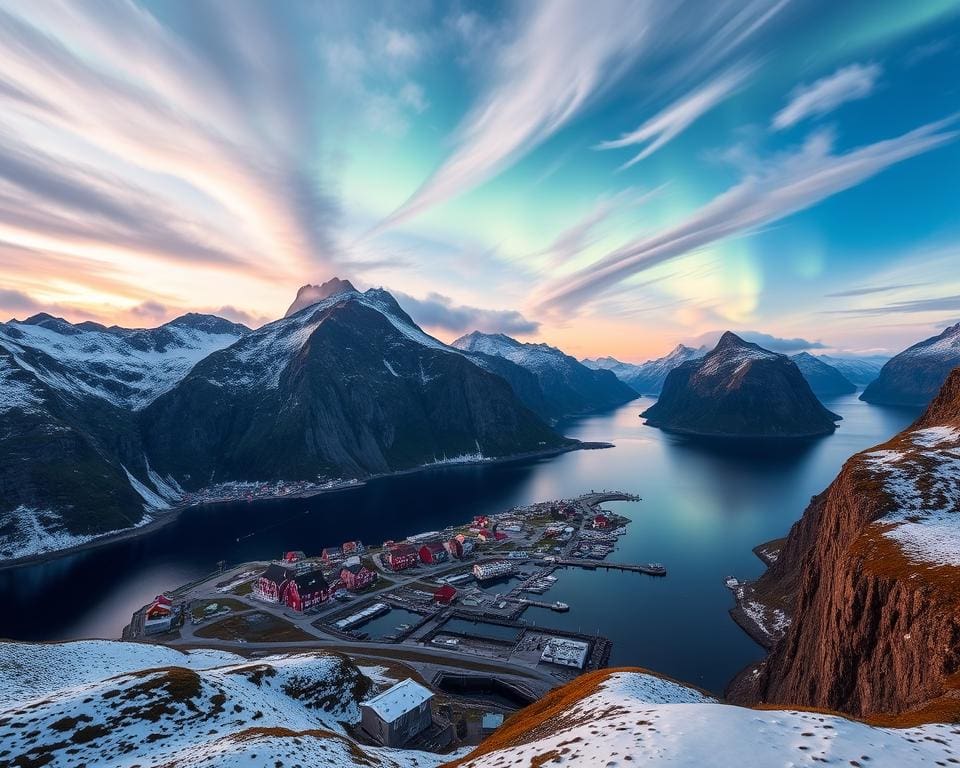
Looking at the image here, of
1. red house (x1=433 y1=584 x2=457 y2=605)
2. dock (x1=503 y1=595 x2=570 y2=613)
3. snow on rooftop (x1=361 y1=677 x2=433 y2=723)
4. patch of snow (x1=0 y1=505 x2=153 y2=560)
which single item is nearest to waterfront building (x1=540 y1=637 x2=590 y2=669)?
dock (x1=503 y1=595 x2=570 y2=613)

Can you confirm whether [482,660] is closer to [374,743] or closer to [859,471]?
[374,743]

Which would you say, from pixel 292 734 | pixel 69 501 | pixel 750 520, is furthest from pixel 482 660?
pixel 69 501

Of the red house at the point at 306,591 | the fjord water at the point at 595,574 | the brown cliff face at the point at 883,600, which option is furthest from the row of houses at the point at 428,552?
the brown cliff face at the point at 883,600

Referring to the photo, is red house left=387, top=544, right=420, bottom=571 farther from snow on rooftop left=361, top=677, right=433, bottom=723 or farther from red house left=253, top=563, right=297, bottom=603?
snow on rooftop left=361, top=677, right=433, bottom=723

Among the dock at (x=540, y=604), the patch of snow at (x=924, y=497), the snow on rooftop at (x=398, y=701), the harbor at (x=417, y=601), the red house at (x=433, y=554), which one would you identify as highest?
the patch of snow at (x=924, y=497)

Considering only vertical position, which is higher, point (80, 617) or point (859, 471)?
point (859, 471)

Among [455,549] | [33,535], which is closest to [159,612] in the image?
[455,549]

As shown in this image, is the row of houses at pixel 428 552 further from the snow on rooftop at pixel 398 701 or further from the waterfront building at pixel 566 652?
the snow on rooftop at pixel 398 701
